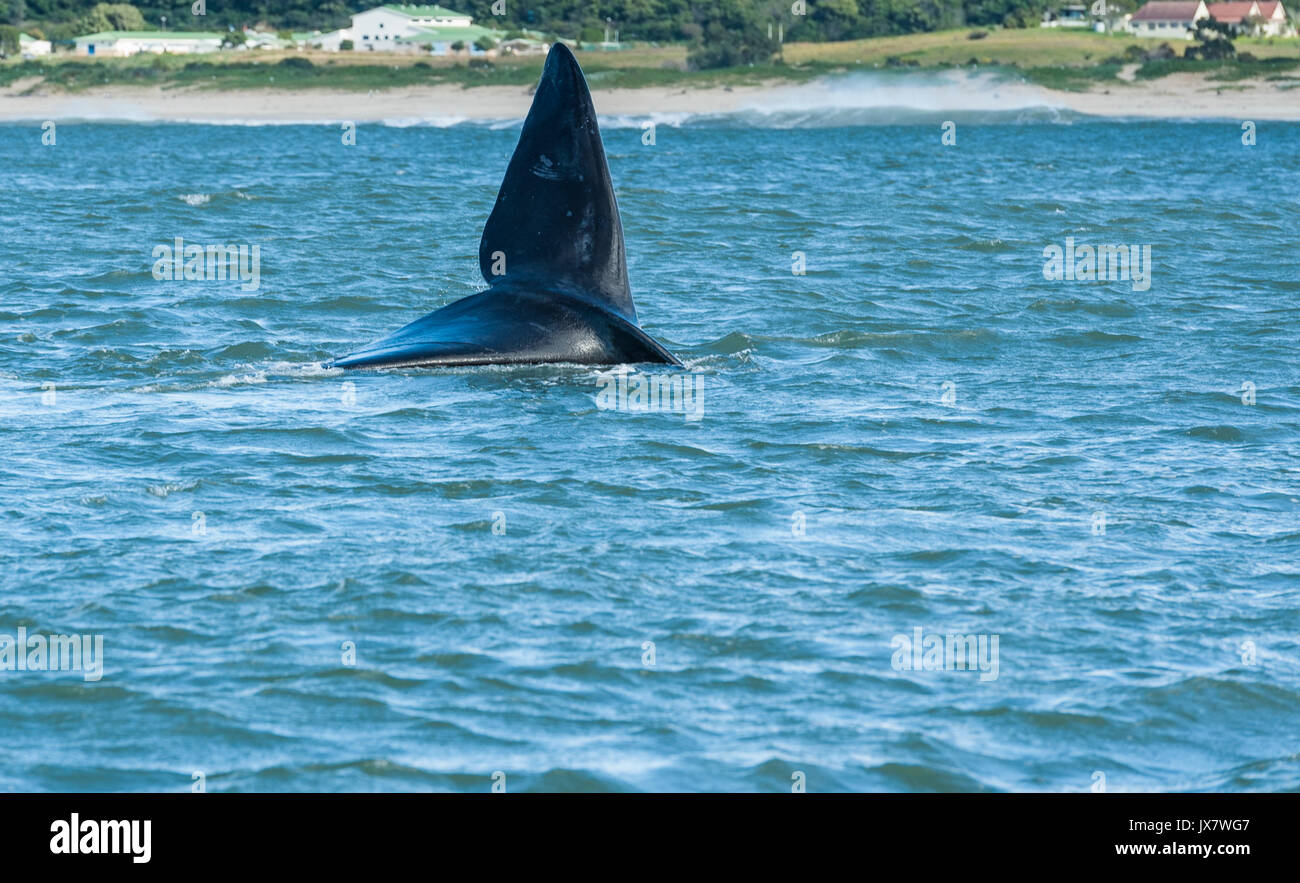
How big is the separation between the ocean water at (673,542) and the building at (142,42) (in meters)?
91.3

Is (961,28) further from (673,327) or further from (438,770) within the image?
(438,770)

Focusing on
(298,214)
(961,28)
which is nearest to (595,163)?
(298,214)

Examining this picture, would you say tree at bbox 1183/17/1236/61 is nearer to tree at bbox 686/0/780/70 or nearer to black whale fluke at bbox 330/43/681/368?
tree at bbox 686/0/780/70

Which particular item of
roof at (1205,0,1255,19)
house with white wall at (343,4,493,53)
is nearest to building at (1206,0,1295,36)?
roof at (1205,0,1255,19)

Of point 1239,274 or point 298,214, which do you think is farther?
point 298,214

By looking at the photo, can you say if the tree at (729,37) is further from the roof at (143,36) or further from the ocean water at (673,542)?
the ocean water at (673,542)

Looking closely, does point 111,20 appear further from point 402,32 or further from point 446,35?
point 446,35

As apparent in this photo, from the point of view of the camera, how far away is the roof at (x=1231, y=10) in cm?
12631

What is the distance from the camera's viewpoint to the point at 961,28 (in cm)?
11212

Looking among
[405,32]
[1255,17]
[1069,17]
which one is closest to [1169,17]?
[1255,17]

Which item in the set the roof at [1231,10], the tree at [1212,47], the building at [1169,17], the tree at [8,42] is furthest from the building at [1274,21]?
the tree at [8,42]

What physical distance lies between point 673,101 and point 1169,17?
5153cm
